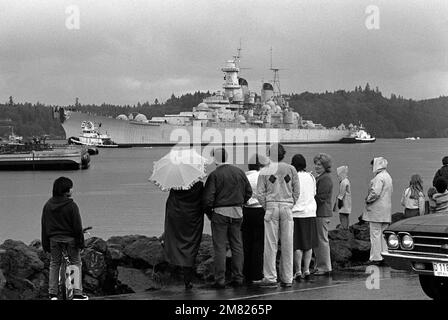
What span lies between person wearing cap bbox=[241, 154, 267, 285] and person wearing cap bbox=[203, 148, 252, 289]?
0.40 m

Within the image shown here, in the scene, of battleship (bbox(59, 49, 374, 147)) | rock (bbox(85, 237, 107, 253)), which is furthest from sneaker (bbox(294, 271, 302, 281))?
battleship (bbox(59, 49, 374, 147))

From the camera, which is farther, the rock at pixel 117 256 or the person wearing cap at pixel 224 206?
the rock at pixel 117 256

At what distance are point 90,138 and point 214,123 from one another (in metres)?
24.9

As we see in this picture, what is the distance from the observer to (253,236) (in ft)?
32.6

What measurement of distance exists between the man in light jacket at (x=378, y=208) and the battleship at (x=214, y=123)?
120329mm

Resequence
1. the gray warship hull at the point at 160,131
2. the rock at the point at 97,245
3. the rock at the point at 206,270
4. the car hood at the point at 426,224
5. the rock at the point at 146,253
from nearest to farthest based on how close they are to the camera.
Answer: the car hood at the point at 426,224, the rock at the point at 206,270, the rock at the point at 97,245, the rock at the point at 146,253, the gray warship hull at the point at 160,131

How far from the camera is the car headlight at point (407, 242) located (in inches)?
313

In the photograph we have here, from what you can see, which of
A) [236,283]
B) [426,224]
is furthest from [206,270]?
[426,224]

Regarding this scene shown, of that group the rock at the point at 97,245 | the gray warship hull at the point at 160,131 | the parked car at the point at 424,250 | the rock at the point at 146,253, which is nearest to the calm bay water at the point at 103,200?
the rock at the point at 146,253

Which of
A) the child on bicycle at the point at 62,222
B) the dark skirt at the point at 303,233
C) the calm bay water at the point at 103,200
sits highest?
the child on bicycle at the point at 62,222

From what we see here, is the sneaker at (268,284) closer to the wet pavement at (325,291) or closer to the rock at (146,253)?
the wet pavement at (325,291)

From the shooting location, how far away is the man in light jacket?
11.5 meters
